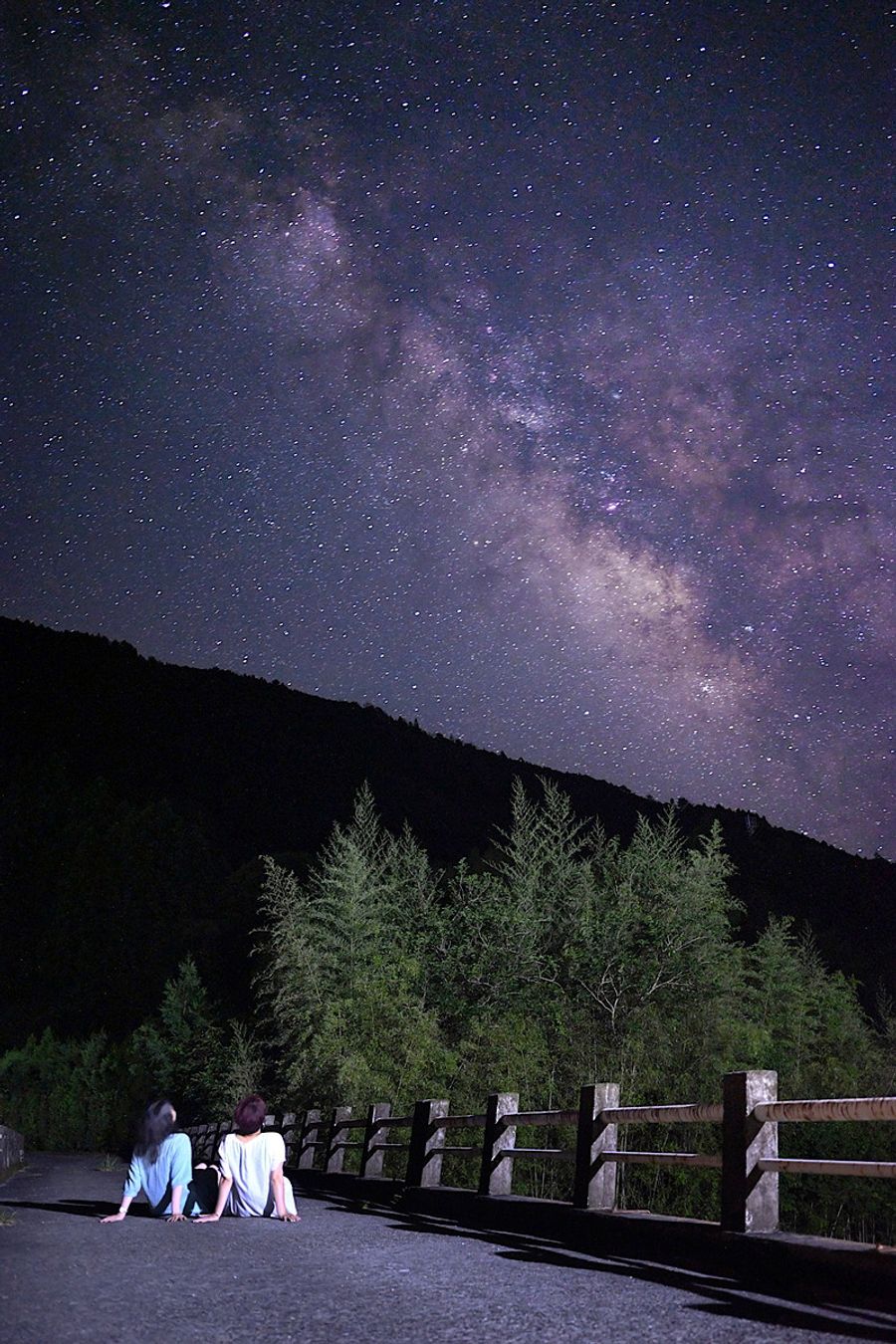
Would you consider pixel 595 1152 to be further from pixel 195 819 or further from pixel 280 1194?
pixel 195 819

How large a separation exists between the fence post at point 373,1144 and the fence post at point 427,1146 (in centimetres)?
197

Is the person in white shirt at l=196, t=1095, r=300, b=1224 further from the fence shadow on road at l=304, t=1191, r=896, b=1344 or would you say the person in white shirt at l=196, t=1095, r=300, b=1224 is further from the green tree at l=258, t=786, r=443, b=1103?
the green tree at l=258, t=786, r=443, b=1103

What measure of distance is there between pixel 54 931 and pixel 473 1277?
131708 millimetres

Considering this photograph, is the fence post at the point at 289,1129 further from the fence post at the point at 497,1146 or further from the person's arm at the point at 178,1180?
the person's arm at the point at 178,1180

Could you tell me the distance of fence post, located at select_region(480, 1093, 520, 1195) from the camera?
892 cm

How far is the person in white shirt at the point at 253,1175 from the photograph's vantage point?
8.24m

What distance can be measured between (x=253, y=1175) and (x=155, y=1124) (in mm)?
1043

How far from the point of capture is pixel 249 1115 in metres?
8.05

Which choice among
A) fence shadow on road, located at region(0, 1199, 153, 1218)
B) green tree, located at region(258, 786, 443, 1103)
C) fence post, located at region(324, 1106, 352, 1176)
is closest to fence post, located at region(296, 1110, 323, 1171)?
fence post, located at region(324, 1106, 352, 1176)

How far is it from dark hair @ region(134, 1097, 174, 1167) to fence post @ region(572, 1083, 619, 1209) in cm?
285

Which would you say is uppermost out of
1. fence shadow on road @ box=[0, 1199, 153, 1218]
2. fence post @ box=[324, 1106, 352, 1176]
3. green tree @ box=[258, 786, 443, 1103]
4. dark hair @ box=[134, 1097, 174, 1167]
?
green tree @ box=[258, 786, 443, 1103]

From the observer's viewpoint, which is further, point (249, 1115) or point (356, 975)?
point (356, 975)

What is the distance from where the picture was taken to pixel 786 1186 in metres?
23.2

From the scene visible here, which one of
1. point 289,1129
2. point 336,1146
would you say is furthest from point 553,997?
point 336,1146
